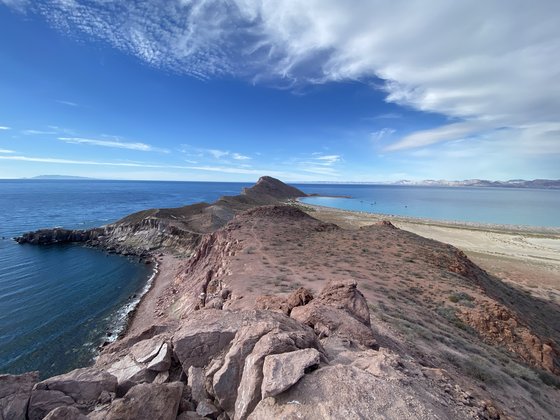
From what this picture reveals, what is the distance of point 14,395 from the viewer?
18.7 feet

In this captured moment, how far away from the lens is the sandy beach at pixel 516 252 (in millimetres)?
32781

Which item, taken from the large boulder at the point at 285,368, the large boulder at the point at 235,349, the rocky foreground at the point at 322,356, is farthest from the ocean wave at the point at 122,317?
the large boulder at the point at 285,368

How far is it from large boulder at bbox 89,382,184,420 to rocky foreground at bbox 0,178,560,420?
0.8 inches

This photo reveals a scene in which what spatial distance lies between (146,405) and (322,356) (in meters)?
3.88

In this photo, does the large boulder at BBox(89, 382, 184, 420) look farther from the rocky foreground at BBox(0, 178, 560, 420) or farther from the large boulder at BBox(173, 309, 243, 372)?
the large boulder at BBox(173, 309, 243, 372)

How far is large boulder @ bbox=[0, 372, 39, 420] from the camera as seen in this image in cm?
545

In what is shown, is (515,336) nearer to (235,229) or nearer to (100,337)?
(235,229)

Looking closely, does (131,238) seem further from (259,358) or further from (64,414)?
(259,358)

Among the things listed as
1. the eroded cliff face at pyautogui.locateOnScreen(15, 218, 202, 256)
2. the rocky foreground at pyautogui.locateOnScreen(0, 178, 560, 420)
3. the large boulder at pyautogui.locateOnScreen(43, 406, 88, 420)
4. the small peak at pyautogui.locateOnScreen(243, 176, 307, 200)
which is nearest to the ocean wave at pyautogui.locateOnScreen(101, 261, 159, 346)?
the rocky foreground at pyautogui.locateOnScreen(0, 178, 560, 420)

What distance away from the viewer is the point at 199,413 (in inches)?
230

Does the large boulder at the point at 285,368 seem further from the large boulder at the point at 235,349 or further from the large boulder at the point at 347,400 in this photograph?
the large boulder at the point at 235,349

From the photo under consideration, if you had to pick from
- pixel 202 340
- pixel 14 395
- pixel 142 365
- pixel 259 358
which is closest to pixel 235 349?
pixel 259 358

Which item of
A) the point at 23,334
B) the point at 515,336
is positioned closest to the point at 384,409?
the point at 515,336

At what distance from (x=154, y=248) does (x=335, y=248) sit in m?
38.4
